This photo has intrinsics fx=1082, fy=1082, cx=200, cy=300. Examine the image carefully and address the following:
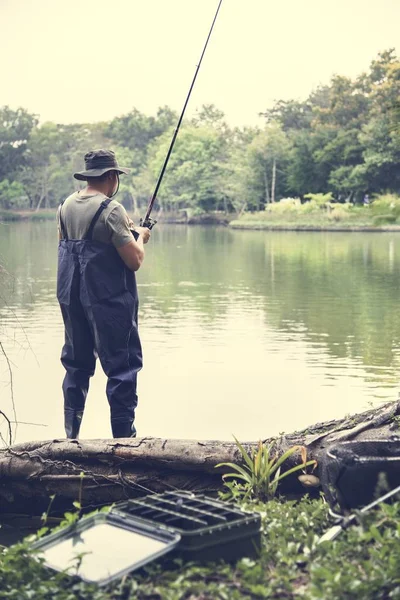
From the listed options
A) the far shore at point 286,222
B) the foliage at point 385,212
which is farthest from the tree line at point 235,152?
the foliage at point 385,212

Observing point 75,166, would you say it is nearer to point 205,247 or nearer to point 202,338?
point 205,247

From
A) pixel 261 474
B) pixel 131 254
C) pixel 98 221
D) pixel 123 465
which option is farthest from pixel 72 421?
pixel 261 474

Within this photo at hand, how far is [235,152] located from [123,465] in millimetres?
76991

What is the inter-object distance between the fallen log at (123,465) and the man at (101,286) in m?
0.83

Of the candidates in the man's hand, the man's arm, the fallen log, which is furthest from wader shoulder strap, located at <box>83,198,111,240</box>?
the fallen log

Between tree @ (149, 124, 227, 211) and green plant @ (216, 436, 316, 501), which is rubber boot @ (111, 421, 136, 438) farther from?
tree @ (149, 124, 227, 211)

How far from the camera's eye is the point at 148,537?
2791mm

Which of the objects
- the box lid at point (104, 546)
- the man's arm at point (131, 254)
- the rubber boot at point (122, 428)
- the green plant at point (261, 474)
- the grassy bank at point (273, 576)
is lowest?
the rubber boot at point (122, 428)

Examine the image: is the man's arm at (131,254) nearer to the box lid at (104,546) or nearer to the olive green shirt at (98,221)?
the olive green shirt at (98,221)

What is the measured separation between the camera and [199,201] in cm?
7600

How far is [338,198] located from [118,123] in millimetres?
34791

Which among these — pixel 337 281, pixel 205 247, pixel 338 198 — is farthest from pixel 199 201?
pixel 337 281

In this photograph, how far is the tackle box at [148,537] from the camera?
8.81ft

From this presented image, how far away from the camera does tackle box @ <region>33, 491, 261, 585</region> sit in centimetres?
269
